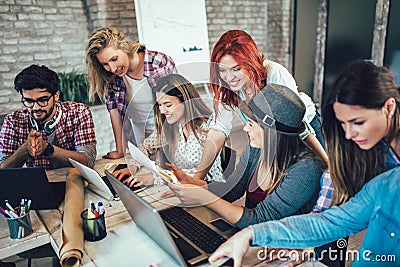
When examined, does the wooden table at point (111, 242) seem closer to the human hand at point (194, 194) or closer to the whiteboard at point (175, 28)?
the human hand at point (194, 194)

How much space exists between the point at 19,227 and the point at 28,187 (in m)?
0.18

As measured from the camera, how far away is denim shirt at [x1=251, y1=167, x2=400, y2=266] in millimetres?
825

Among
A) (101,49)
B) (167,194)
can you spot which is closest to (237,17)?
(101,49)

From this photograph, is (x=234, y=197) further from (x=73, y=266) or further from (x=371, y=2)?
(x=371, y=2)

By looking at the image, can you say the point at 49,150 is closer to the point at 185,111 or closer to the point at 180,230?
the point at 185,111

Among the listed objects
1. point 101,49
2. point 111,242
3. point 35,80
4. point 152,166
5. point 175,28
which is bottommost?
point 111,242

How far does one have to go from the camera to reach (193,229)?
1.11 m

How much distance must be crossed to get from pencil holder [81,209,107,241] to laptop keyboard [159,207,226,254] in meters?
0.21

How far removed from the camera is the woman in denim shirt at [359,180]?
2.47 ft

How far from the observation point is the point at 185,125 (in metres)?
1.73

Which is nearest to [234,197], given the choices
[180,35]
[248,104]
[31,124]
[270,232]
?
[248,104]

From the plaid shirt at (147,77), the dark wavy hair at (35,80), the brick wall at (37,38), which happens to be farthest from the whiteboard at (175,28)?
the dark wavy hair at (35,80)

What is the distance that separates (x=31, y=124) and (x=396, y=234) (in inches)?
65.7

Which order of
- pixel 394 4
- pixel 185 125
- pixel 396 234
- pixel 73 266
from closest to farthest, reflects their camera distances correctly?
1. pixel 396 234
2. pixel 73 266
3. pixel 185 125
4. pixel 394 4
